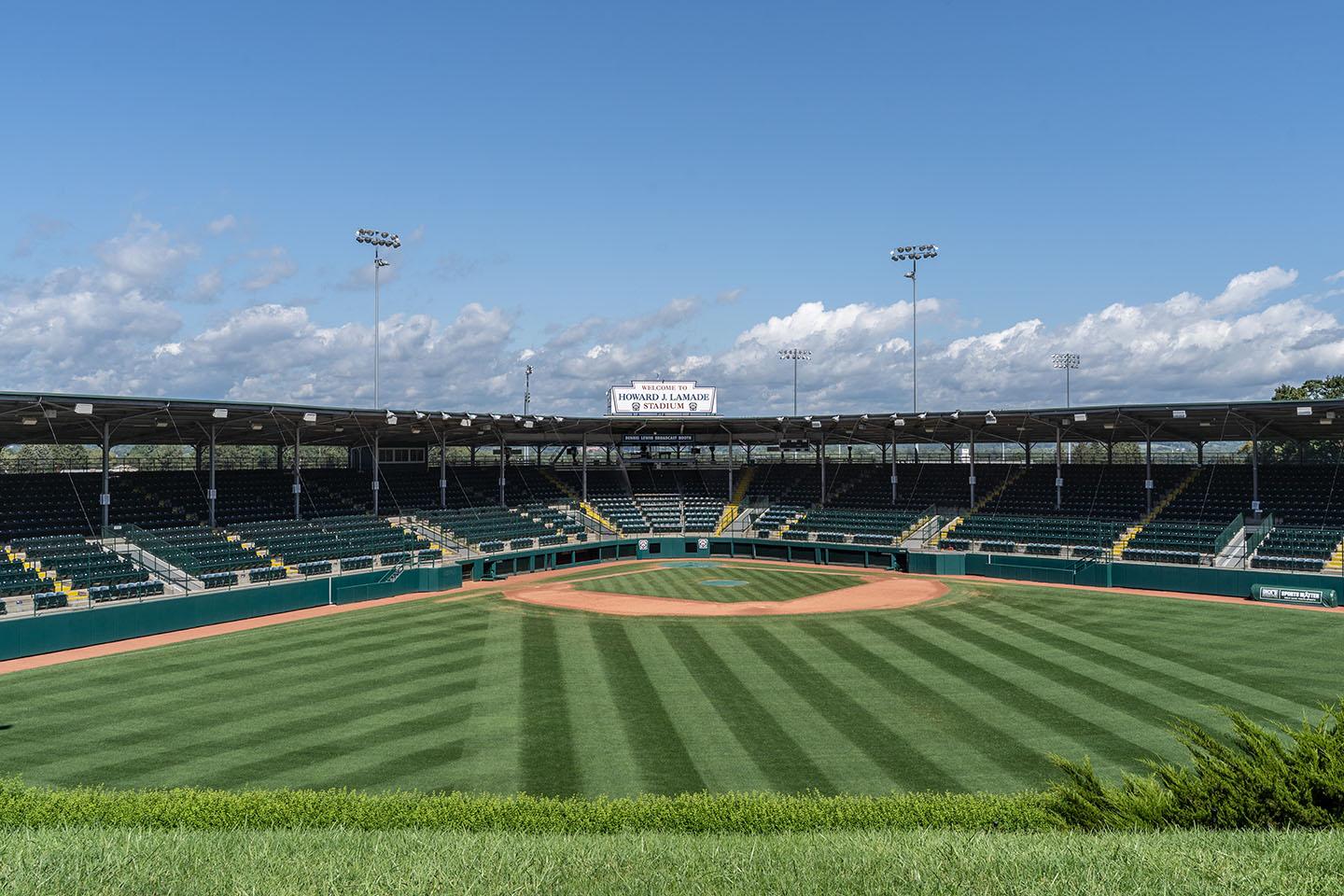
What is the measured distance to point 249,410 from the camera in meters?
40.1

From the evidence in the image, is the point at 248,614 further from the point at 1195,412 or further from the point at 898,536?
the point at 1195,412

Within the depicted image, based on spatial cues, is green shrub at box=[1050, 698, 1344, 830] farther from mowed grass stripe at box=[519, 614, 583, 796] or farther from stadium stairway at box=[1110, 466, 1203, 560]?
stadium stairway at box=[1110, 466, 1203, 560]

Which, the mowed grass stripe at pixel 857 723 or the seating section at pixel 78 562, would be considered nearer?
the mowed grass stripe at pixel 857 723

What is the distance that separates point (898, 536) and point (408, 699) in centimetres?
3748

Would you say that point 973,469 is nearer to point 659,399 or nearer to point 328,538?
point 659,399

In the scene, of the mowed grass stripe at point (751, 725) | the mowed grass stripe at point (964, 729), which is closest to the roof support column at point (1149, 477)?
the mowed grass stripe at point (964, 729)

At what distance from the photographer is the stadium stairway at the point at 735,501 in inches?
2426

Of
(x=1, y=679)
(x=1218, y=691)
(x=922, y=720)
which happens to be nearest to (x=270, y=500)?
(x=1, y=679)

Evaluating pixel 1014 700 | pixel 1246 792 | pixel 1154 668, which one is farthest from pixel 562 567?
pixel 1246 792

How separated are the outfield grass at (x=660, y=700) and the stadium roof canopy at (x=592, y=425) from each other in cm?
1290

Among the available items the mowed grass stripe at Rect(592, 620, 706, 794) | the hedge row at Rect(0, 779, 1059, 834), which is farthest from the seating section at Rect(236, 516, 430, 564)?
the hedge row at Rect(0, 779, 1059, 834)

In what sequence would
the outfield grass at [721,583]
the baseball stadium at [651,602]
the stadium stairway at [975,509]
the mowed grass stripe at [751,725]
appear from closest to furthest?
the mowed grass stripe at [751,725]
the baseball stadium at [651,602]
the outfield grass at [721,583]
the stadium stairway at [975,509]

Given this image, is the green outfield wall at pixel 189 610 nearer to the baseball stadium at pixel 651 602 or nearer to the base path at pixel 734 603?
the baseball stadium at pixel 651 602

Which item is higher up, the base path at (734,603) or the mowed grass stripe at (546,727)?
the mowed grass stripe at (546,727)
